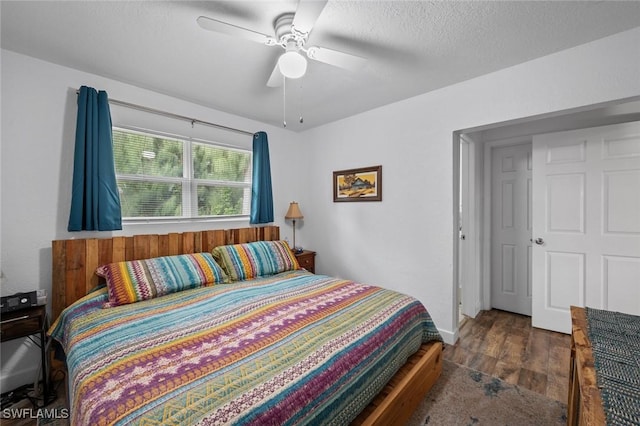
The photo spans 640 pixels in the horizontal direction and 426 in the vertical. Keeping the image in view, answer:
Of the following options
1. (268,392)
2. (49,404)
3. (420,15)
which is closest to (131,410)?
(268,392)

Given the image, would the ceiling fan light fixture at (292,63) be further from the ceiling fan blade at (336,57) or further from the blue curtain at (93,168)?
the blue curtain at (93,168)

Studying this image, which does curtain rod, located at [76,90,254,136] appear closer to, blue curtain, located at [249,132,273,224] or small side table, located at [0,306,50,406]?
blue curtain, located at [249,132,273,224]

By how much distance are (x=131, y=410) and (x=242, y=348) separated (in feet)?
1.52

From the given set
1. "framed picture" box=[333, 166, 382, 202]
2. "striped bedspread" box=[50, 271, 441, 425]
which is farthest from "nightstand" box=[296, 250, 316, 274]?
"striped bedspread" box=[50, 271, 441, 425]

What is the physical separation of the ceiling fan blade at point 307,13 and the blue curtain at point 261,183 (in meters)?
1.95

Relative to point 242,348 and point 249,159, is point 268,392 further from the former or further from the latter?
point 249,159

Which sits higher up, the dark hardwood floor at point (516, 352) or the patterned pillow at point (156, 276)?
the patterned pillow at point (156, 276)

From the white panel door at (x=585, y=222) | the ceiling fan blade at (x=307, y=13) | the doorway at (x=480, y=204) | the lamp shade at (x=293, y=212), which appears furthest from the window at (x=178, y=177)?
the white panel door at (x=585, y=222)

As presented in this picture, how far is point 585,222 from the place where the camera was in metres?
2.57

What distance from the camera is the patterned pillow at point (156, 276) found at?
1909 millimetres

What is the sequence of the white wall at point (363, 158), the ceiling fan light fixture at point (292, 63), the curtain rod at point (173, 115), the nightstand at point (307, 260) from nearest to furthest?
the ceiling fan light fixture at point (292, 63) < the white wall at point (363, 158) < the curtain rod at point (173, 115) < the nightstand at point (307, 260)

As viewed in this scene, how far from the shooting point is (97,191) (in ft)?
6.98

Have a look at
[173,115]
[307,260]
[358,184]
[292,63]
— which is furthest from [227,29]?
[307,260]

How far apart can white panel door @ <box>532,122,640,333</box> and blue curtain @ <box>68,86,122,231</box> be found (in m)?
4.20
